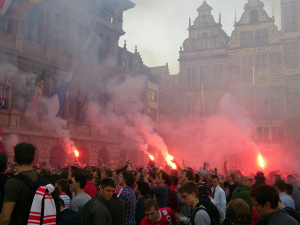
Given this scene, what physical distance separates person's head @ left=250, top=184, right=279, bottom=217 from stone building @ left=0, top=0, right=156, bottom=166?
56.7 feet

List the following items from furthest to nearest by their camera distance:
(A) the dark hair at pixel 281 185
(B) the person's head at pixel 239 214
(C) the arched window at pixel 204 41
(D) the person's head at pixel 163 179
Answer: (C) the arched window at pixel 204 41 < (D) the person's head at pixel 163 179 < (A) the dark hair at pixel 281 185 < (B) the person's head at pixel 239 214

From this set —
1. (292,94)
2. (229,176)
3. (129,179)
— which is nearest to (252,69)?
(292,94)

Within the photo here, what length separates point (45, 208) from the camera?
11.4 ft

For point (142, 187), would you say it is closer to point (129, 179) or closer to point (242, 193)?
point (129, 179)

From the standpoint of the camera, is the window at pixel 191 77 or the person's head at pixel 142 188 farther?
the window at pixel 191 77

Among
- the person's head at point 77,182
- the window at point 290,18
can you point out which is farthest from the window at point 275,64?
the person's head at point 77,182

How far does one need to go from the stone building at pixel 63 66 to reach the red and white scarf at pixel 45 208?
16150 mm

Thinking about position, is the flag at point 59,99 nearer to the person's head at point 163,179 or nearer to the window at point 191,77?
the person's head at point 163,179

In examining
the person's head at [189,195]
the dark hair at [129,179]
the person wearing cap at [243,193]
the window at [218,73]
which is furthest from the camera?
the window at [218,73]

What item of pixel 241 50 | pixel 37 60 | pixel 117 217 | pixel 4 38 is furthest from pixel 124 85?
pixel 117 217

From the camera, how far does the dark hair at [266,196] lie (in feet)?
10.3

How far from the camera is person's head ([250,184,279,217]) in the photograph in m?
3.15

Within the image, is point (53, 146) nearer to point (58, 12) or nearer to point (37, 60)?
point (37, 60)

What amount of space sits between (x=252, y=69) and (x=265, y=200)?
34.7 meters
